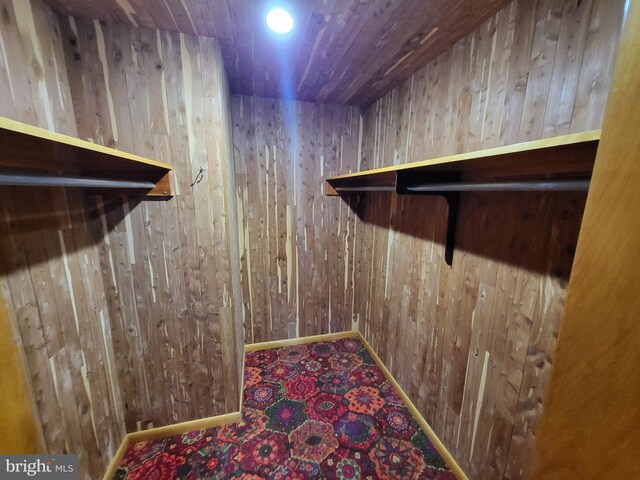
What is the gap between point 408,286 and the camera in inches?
72.0

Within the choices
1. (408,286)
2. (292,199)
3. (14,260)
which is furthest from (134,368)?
(408,286)

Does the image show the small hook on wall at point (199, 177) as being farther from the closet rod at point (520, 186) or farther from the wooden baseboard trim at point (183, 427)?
the wooden baseboard trim at point (183, 427)

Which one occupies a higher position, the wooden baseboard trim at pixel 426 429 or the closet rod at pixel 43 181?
the closet rod at pixel 43 181

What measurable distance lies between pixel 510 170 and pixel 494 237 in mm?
310

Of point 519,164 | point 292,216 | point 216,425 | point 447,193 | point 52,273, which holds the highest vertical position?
point 519,164

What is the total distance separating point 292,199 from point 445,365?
1.79 m

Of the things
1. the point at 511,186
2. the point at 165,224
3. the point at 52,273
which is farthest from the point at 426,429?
the point at 52,273

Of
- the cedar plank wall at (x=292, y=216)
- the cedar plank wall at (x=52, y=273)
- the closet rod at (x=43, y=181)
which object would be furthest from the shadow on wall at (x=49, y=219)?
the cedar plank wall at (x=292, y=216)

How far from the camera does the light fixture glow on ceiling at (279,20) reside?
112 centimetres

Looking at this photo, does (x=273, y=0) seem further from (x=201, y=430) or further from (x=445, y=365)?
(x=201, y=430)

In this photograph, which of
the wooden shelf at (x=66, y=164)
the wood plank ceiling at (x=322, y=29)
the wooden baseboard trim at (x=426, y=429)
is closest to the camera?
the wooden shelf at (x=66, y=164)

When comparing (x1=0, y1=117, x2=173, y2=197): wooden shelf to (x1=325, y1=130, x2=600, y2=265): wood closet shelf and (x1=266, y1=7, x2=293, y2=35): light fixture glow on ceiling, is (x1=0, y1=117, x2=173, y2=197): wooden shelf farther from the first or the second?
(x1=325, y1=130, x2=600, y2=265): wood closet shelf

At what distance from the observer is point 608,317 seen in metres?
0.42

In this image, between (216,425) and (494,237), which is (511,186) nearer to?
(494,237)
